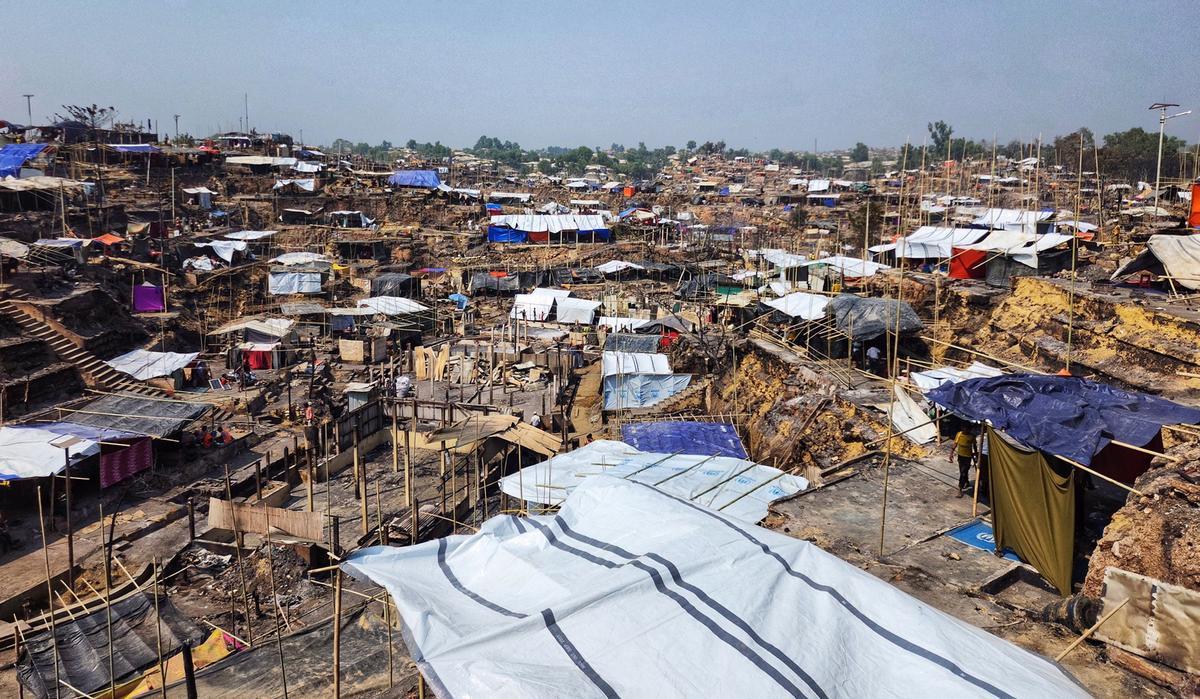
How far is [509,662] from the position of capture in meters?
3.70

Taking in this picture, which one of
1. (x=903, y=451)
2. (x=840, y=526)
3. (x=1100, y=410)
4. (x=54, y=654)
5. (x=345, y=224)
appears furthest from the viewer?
(x=345, y=224)

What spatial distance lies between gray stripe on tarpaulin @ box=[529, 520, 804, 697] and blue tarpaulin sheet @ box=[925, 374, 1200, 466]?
14.6 ft

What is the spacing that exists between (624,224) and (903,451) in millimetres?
33037

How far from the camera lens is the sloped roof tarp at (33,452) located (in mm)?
11383

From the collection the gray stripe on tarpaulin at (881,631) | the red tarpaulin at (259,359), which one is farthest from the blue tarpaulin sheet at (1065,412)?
the red tarpaulin at (259,359)

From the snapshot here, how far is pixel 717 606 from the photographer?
13.3 feet

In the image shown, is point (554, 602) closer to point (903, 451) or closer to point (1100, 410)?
point (1100, 410)

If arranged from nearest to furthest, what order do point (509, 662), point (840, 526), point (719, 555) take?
1. point (509, 662)
2. point (719, 555)
3. point (840, 526)

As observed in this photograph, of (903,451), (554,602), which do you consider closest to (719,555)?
(554,602)

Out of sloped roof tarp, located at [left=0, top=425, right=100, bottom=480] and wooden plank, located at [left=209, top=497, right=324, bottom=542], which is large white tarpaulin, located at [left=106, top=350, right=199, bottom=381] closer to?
sloped roof tarp, located at [left=0, top=425, right=100, bottom=480]

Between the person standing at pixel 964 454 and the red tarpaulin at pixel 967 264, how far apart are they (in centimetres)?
1253

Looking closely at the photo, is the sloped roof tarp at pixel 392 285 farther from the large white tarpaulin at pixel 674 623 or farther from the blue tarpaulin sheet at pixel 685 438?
the large white tarpaulin at pixel 674 623

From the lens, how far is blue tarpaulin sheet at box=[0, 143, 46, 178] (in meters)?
30.9

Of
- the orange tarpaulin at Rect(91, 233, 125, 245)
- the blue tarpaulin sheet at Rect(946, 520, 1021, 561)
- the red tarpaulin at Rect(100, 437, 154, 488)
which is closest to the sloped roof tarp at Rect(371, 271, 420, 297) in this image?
the orange tarpaulin at Rect(91, 233, 125, 245)
